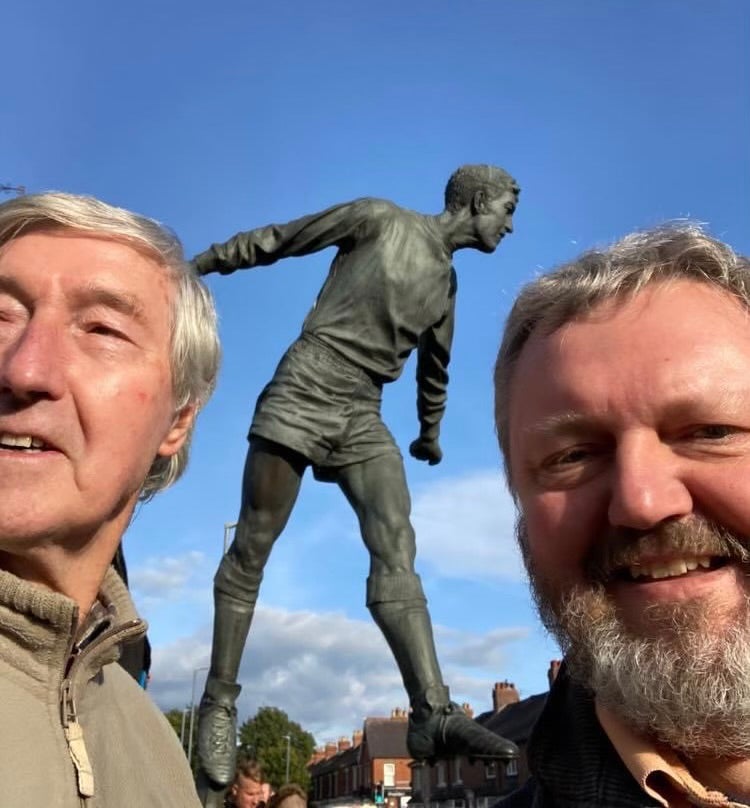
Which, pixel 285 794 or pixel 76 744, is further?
pixel 285 794

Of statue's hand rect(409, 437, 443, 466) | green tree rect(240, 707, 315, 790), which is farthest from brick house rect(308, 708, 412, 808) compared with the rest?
statue's hand rect(409, 437, 443, 466)

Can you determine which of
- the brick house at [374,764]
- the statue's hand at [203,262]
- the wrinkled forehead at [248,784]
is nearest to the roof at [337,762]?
the brick house at [374,764]

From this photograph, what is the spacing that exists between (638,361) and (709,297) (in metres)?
0.21

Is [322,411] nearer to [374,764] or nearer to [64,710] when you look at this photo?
[64,710]

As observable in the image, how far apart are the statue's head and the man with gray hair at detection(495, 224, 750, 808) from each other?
3565 mm

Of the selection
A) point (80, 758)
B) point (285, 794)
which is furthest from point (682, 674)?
point (285, 794)

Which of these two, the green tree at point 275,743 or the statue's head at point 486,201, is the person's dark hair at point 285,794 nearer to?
the statue's head at point 486,201

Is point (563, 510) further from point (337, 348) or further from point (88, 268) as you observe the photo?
point (337, 348)

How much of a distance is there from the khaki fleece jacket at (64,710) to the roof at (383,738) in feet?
194

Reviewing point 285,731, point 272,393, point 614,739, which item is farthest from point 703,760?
point 285,731

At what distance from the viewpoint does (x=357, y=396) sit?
4.91 m

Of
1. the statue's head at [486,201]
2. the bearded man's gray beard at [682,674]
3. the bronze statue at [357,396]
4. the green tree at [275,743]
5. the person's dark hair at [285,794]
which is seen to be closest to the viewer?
the bearded man's gray beard at [682,674]

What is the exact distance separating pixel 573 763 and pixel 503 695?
44.3 m

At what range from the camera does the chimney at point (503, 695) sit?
4266 centimetres
